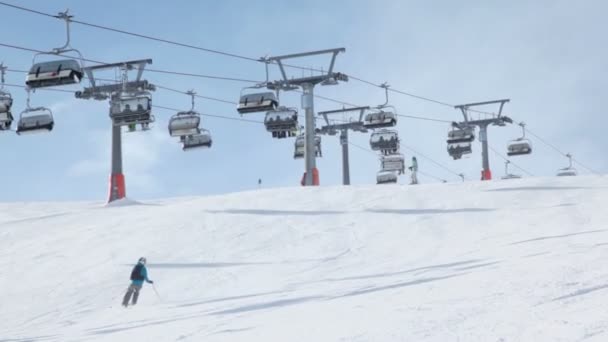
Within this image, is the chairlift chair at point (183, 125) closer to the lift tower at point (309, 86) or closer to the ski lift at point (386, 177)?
the lift tower at point (309, 86)

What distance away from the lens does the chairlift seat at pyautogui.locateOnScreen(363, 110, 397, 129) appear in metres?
40.0

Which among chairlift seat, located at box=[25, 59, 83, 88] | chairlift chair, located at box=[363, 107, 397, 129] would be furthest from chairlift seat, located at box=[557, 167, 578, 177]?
chairlift seat, located at box=[25, 59, 83, 88]

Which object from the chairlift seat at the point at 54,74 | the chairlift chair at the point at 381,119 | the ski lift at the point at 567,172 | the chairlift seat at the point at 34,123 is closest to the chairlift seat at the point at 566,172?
the ski lift at the point at 567,172

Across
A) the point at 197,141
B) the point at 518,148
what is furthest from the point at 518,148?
the point at 197,141

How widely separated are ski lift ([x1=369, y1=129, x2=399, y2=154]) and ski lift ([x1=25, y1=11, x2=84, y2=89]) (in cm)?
2193

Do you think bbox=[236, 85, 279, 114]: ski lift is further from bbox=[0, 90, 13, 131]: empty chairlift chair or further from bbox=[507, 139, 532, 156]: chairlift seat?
bbox=[507, 139, 532, 156]: chairlift seat

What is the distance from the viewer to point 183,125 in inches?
1315

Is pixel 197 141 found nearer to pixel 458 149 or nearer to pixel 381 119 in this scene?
pixel 381 119

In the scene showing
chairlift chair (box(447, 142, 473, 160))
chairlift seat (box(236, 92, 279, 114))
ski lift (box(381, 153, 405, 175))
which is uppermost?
chairlift seat (box(236, 92, 279, 114))

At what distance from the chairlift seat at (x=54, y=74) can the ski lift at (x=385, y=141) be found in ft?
72.0

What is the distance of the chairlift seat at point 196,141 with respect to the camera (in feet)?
122

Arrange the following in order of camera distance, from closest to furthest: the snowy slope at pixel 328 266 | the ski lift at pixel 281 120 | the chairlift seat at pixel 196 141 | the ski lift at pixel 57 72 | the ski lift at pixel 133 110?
the snowy slope at pixel 328 266 < the ski lift at pixel 57 72 < the ski lift at pixel 133 110 < the ski lift at pixel 281 120 < the chairlift seat at pixel 196 141

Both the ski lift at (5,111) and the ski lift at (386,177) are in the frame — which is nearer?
the ski lift at (5,111)

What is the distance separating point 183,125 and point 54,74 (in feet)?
30.3
